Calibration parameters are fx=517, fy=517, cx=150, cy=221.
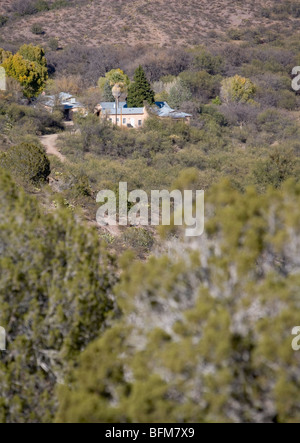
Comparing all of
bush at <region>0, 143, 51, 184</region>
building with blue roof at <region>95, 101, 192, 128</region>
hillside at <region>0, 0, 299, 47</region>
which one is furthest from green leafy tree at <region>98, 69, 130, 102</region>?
hillside at <region>0, 0, 299, 47</region>

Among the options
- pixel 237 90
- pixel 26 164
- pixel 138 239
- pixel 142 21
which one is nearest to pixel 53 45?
pixel 142 21

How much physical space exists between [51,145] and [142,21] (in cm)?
4309

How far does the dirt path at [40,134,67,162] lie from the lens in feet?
74.1

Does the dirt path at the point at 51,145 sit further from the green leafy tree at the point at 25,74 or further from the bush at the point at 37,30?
the bush at the point at 37,30

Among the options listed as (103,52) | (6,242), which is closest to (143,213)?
(6,242)

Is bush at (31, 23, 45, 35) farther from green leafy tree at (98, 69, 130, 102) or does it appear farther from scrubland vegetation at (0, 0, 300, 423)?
scrubland vegetation at (0, 0, 300, 423)

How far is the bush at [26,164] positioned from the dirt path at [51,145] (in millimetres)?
5553

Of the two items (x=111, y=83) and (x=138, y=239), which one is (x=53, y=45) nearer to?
(x=111, y=83)

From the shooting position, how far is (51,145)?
2417 centimetres

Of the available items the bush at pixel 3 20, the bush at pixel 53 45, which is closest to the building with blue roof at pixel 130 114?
the bush at pixel 53 45

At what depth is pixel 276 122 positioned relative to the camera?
31938 mm

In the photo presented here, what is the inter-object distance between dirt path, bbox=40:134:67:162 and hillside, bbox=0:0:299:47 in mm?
33810

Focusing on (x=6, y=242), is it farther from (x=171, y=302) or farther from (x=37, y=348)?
(x=171, y=302)
